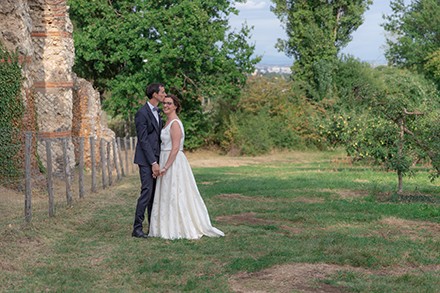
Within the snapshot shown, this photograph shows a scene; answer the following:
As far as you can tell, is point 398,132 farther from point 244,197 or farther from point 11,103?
point 11,103

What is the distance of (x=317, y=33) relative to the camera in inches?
2330

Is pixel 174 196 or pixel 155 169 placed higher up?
pixel 155 169

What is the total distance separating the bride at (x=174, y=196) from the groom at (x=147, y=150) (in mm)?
137

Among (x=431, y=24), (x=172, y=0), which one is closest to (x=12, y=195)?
(x=172, y=0)

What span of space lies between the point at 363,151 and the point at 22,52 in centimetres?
1004

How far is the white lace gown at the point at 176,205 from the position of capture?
12.9 meters

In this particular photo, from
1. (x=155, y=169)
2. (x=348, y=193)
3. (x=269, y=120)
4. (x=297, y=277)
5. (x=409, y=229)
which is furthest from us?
(x=269, y=120)

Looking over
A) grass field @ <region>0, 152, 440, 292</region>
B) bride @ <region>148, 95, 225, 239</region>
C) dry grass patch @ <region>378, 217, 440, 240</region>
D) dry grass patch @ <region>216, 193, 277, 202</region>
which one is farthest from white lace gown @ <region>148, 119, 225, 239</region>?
dry grass patch @ <region>216, 193, 277, 202</region>

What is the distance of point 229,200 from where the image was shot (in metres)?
19.7

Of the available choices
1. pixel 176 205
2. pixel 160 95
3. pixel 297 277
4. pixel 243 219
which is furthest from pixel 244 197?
pixel 297 277

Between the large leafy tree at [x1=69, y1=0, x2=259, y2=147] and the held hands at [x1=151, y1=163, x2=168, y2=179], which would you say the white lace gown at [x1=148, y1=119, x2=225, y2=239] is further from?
the large leafy tree at [x1=69, y1=0, x2=259, y2=147]

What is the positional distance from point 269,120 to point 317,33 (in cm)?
985

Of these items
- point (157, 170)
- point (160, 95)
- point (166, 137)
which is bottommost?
point (157, 170)

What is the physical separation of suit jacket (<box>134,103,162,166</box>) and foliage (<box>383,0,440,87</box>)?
5080 cm
